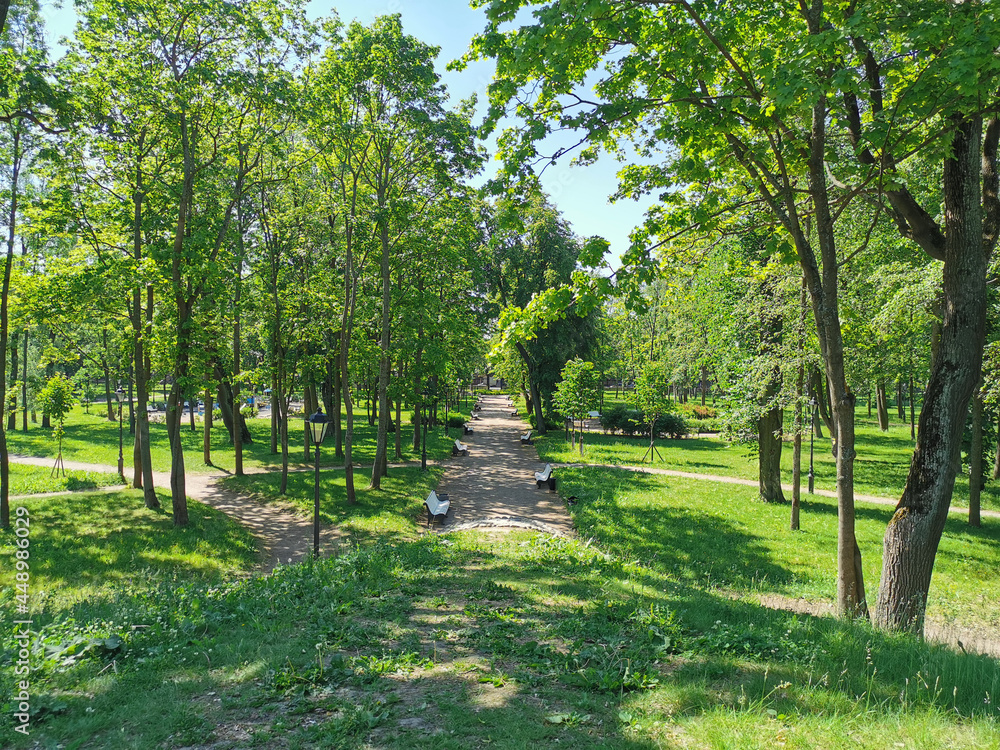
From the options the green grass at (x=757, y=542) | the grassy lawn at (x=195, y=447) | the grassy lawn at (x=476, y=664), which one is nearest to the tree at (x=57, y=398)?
the grassy lawn at (x=195, y=447)

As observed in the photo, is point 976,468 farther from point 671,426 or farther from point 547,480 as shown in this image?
point 671,426

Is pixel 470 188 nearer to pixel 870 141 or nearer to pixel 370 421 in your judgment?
pixel 870 141

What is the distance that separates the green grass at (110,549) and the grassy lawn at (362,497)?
2135mm

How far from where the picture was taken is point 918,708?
3.46 metres

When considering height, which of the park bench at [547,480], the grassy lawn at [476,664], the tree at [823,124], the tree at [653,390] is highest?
the tree at [823,124]

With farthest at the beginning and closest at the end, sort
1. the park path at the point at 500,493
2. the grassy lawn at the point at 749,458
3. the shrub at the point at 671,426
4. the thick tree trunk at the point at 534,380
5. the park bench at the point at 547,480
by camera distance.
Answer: the shrub at the point at 671,426 < the thick tree trunk at the point at 534,380 < the grassy lawn at the point at 749,458 < the park bench at the point at 547,480 < the park path at the point at 500,493

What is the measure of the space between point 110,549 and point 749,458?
979 inches

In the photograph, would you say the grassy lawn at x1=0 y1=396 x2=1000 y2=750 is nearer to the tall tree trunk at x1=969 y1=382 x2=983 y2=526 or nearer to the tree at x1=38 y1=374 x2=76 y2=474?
the tall tree trunk at x1=969 y1=382 x2=983 y2=526

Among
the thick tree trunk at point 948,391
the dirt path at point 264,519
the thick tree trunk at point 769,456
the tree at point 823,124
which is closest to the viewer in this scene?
the tree at point 823,124

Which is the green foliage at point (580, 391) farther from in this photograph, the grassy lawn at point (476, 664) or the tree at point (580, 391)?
the grassy lawn at point (476, 664)

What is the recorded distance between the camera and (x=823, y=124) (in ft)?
19.2

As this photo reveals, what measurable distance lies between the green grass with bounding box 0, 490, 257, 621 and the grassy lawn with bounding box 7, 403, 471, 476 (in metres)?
6.51

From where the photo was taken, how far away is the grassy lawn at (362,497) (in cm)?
1265

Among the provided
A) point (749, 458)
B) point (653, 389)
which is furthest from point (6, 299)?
point (749, 458)
